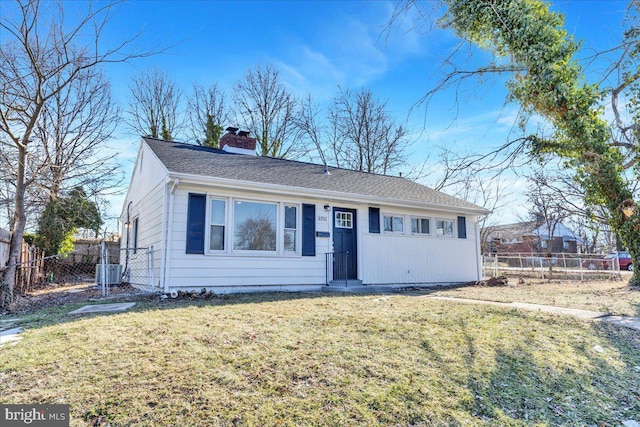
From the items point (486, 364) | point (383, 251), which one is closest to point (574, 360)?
point (486, 364)

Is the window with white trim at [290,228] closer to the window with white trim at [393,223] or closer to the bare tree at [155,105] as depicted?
the window with white trim at [393,223]

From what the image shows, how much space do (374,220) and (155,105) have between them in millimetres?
18265

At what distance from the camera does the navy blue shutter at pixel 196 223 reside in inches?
314

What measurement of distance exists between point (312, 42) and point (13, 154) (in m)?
7.91

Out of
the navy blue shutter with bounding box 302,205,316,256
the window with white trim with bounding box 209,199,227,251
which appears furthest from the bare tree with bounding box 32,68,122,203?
the navy blue shutter with bounding box 302,205,316,256

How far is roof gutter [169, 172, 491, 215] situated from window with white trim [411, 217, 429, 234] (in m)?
0.48

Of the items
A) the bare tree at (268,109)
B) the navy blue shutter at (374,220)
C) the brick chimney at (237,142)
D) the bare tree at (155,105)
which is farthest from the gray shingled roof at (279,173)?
the bare tree at (155,105)

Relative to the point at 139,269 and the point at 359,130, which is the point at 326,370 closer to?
the point at 139,269

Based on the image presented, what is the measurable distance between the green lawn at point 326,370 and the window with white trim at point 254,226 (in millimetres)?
3548

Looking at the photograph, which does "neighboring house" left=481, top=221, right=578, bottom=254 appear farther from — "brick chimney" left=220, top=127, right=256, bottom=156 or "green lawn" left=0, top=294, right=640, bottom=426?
"green lawn" left=0, top=294, right=640, bottom=426

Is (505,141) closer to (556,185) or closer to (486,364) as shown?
(486,364)

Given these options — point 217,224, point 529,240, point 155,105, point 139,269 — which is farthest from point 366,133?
point 529,240

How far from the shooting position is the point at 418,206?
36.6ft

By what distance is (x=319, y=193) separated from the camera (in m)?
9.49
